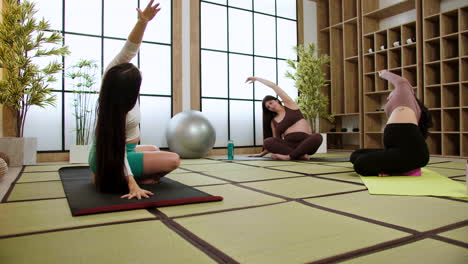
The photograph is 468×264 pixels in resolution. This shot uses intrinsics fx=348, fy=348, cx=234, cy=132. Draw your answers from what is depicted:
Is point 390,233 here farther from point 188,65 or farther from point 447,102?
point 188,65

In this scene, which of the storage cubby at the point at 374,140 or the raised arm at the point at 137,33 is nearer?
the raised arm at the point at 137,33

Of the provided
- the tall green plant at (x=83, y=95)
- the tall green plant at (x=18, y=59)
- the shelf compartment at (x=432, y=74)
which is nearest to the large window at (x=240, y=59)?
the tall green plant at (x=83, y=95)

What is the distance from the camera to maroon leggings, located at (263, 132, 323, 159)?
3.98 metres

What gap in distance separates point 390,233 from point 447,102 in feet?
12.7

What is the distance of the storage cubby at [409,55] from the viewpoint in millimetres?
4784

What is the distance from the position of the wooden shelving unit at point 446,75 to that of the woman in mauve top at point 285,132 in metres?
1.65

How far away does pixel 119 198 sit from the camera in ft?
5.63

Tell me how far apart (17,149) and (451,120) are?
5034 mm

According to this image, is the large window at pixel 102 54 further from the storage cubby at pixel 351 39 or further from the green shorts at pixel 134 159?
the storage cubby at pixel 351 39

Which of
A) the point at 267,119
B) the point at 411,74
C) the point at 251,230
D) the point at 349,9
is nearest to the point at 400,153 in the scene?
the point at 251,230

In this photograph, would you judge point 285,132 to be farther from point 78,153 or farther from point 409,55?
point 78,153

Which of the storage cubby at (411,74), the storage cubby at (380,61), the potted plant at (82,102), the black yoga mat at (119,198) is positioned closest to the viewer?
the black yoga mat at (119,198)

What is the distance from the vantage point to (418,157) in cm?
232

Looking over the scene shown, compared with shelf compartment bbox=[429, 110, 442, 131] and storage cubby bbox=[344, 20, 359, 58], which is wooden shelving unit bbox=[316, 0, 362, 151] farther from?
shelf compartment bbox=[429, 110, 442, 131]
